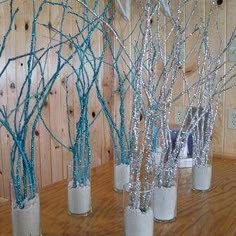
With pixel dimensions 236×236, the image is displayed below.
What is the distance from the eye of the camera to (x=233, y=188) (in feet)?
4.58

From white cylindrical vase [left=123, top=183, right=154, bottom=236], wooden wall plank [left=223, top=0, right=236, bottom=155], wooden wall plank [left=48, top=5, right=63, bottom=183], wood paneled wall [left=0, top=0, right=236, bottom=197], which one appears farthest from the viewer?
wooden wall plank [left=48, top=5, right=63, bottom=183]

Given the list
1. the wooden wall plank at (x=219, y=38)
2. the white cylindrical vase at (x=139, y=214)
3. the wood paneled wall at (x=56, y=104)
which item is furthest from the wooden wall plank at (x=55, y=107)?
the white cylindrical vase at (x=139, y=214)

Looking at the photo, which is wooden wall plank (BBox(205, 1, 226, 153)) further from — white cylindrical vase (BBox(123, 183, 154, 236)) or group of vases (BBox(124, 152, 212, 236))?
white cylindrical vase (BBox(123, 183, 154, 236))

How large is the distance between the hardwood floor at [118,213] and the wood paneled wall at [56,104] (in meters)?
0.49

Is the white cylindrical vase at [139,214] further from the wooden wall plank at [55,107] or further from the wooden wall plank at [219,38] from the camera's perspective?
the wooden wall plank at [55,107]

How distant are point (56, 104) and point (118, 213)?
1388 millimetres

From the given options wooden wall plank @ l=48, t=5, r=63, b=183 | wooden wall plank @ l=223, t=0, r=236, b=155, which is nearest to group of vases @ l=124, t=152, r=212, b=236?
wooden wall plank @ l=223, t=0, r=236, b=155

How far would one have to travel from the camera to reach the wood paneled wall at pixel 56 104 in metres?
1.89

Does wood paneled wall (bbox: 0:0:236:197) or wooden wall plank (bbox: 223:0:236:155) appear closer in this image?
wooden wall plank (bbox: 223:0:236:155)

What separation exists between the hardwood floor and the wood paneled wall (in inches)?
19.4

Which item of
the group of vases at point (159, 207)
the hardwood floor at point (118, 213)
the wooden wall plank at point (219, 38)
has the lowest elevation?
the hardwood floor at point (118, 213)

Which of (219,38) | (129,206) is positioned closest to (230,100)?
(219,38)

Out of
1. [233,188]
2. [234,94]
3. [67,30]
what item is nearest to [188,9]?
[234,94]

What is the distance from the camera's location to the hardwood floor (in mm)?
1042
